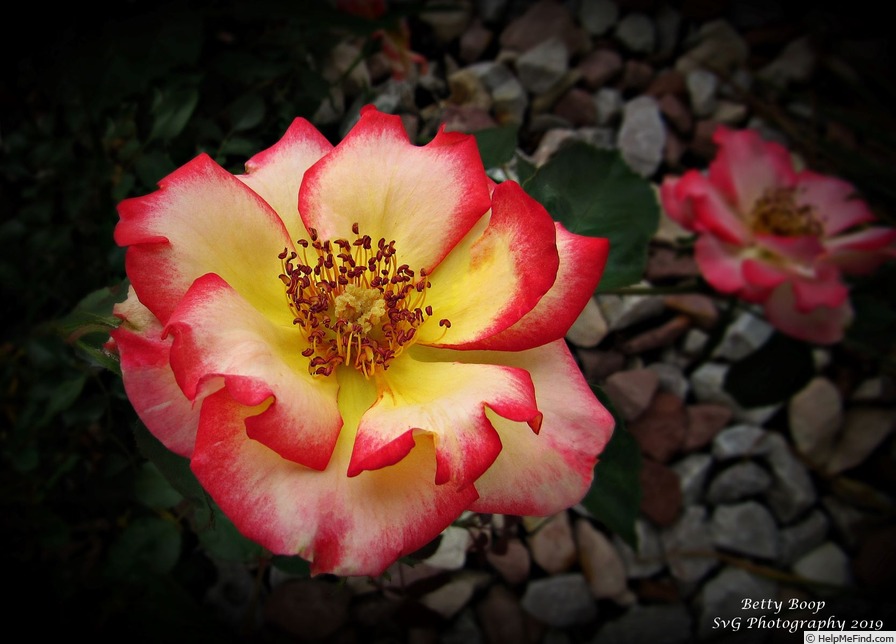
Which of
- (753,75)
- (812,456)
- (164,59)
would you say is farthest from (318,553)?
(753,75)

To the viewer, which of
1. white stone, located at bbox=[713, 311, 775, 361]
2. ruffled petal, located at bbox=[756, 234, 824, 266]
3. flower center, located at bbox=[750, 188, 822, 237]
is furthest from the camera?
white stone, located at bbox=[713, 311, 775, 361]

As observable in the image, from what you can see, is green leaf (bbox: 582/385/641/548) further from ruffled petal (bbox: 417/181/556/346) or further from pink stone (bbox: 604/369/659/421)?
pink stone (bbox: 604/369/659/421)

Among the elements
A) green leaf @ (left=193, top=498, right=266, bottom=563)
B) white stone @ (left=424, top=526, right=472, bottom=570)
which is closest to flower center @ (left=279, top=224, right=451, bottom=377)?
green leaf @ (left=193, top=498, right=266, bottom=563)

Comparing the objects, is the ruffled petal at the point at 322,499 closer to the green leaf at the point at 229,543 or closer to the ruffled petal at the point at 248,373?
the ruffled petal at the point at 248,373

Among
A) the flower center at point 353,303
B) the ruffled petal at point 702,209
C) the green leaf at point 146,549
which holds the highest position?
the flower center at point 353,303

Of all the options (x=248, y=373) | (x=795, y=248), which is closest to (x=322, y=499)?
(x=248, y=373)

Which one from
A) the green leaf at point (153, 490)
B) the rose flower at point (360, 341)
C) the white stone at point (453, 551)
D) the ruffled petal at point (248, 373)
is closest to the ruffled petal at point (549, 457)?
the rose flower at point (360, 341)

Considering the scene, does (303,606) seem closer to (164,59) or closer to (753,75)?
(164,59)
